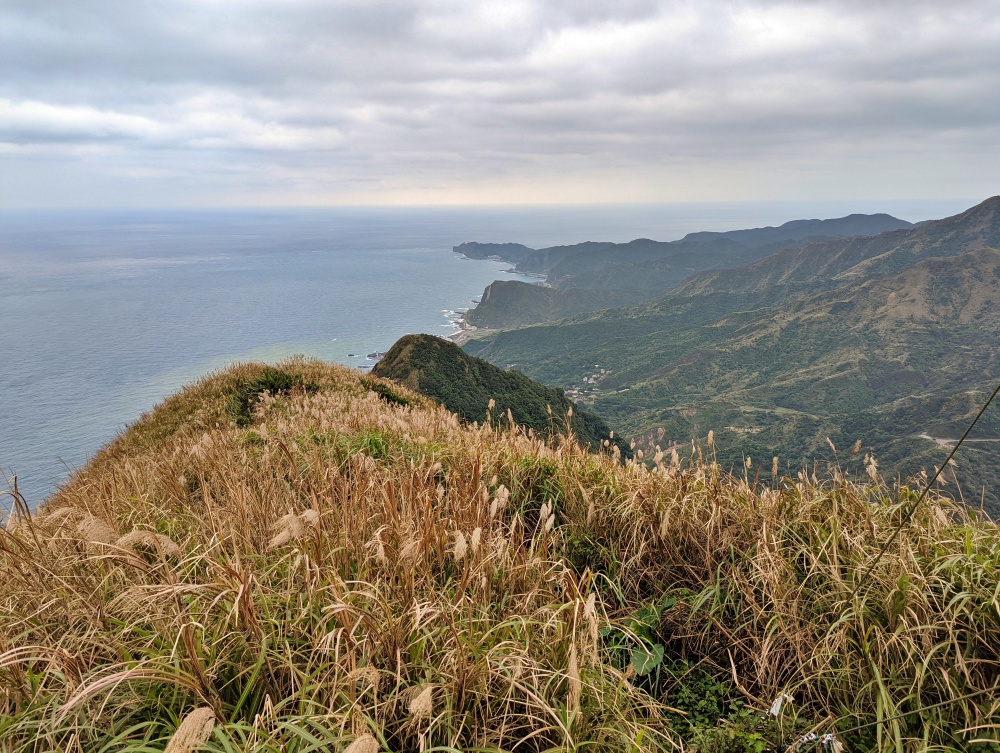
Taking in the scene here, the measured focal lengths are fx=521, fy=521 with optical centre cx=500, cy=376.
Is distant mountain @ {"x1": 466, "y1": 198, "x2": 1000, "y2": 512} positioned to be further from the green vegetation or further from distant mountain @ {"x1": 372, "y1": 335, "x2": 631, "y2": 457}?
the green vegetation

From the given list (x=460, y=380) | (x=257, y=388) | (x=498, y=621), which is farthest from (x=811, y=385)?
(x=498, y=621)

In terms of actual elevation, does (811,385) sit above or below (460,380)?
below

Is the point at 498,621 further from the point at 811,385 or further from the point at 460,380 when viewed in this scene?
the point at 811,385

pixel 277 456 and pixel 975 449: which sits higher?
pixel 277 456

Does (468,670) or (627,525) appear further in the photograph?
(627,525)

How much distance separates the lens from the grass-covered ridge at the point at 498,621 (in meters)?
2.11

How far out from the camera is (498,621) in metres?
2.86

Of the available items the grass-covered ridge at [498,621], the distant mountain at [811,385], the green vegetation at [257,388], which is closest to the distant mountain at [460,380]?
the distant mountain at [811,385]

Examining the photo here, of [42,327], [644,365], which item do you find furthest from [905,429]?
[42,327]

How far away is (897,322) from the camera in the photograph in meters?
197

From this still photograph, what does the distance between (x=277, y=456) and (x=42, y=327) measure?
6236 inches

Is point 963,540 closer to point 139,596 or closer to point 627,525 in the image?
point 627,525

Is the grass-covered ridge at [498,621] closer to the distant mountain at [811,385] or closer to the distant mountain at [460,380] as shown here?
the distant mountain at [460,380]

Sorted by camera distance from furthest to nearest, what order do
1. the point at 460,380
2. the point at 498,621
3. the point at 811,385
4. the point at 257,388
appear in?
the point at 811,385 → the point at 460,380 → the point at 257,388 → the point at 498,621
